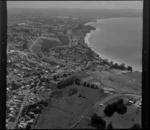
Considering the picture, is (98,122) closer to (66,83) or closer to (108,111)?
(108,111)

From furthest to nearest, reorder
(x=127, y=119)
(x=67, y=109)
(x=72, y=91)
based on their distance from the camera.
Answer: (x=72, y=91), (x=67, y=109), (x=127, y=119)

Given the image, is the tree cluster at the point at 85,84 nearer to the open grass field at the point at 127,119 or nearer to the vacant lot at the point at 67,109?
the vacant lot at the point at 67,109

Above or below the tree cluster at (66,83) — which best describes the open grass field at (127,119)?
Answer: below

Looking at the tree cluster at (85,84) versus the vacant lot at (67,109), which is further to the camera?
the tree cluster at (85,84)

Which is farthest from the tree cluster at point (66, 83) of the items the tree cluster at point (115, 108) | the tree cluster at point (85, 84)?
the tree cluster at point (115, 108)

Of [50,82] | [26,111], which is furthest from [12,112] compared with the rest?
[50,82]

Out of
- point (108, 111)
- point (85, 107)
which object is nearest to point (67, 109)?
point (85, 107)
